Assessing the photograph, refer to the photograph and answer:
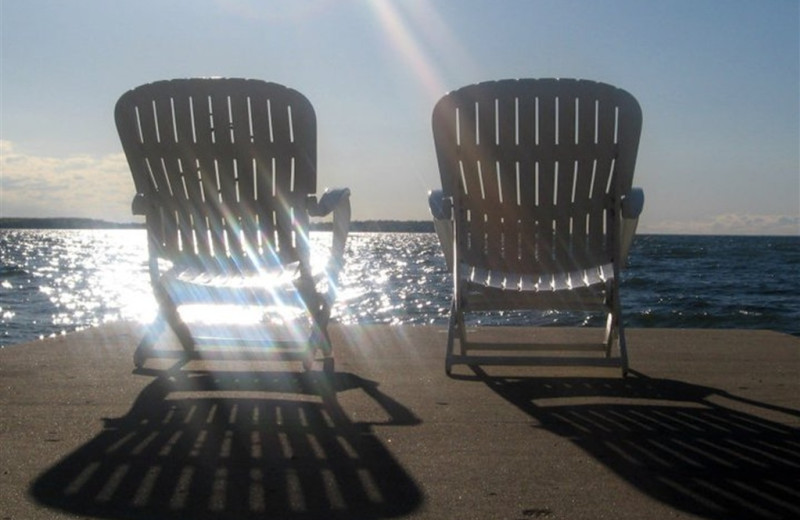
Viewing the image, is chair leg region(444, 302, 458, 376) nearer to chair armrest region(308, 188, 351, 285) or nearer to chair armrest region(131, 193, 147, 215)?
chair armrest region(308, 188, 351, 285)

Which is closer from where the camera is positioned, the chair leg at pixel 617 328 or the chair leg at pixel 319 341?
the chair leg at pixel 617 328

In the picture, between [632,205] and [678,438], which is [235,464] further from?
[632,205]

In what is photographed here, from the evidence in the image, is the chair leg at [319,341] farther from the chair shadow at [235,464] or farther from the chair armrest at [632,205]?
the chair armrest at [632,205]

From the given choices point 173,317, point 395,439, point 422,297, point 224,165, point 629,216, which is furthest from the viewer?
point 422,297

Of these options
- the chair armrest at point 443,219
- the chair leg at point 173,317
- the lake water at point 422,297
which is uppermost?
the chair armrest at point 443,219

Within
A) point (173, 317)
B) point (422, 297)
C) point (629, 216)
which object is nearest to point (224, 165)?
point (173, 317)

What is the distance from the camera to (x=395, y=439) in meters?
2.90

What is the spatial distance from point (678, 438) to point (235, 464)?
128 cm

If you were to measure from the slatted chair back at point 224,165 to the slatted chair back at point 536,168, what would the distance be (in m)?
0.62

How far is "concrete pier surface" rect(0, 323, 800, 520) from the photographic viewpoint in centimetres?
229

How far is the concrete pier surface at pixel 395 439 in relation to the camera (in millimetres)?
2291

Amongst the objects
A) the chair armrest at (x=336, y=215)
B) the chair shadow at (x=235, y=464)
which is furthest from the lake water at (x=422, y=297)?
the chair shadow at (x=235, y=464)

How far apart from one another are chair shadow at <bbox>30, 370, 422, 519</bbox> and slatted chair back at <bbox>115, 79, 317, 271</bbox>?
A: 822 millimetres

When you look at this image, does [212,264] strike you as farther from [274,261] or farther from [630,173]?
[630,173]
